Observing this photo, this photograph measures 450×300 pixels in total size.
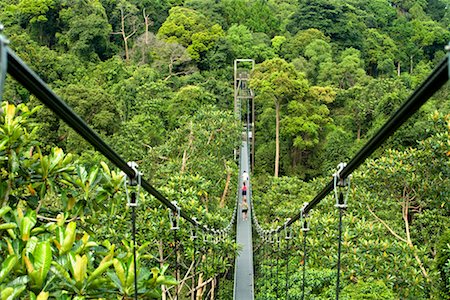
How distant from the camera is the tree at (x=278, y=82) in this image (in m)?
13.9

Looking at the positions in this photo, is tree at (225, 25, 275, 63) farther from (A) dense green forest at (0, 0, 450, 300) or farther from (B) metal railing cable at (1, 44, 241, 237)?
(B) metal railing cable at (1, 44, 241, 237)

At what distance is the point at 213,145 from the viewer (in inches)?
365

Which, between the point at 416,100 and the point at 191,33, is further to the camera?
the point at 191,33

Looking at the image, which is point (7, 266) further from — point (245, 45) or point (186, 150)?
point (245, 45)

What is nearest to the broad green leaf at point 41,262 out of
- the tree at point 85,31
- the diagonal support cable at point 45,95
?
the diagonal support cable at point 45,95

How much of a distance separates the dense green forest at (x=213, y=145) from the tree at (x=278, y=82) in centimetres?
4

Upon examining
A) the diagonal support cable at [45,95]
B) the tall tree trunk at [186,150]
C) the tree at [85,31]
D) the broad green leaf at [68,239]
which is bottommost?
the broad green leaf at [68,239]

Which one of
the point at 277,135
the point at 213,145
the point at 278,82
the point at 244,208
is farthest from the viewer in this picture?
the point at 277,135

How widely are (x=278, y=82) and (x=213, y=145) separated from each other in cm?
509

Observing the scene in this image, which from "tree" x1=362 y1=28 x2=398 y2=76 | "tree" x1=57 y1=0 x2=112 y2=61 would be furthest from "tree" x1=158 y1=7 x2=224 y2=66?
"tree" x1=362 y1=28 x2=398 y2=76

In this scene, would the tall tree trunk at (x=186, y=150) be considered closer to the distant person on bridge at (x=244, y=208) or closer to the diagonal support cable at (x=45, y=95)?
the distant person on bridge at (x=244, y=208)

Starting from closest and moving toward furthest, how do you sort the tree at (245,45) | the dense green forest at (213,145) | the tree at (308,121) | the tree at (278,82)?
the dense green forest at (213,145) < the tree at (278,82) < the tree at (308,121) < the tree at (245,45)

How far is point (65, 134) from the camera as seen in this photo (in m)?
11.0

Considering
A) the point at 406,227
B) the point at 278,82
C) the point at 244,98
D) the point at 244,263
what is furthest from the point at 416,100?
the point at 244,98
